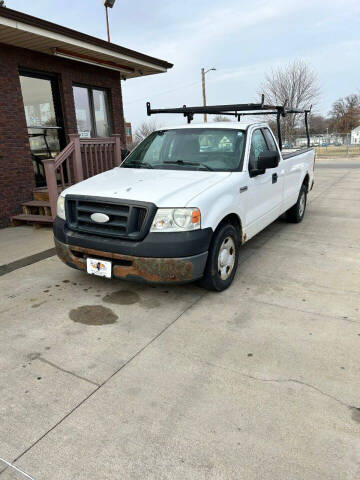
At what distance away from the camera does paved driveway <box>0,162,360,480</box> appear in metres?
2.05

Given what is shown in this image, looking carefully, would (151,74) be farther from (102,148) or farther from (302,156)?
(302,156)

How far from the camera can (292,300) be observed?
394cm

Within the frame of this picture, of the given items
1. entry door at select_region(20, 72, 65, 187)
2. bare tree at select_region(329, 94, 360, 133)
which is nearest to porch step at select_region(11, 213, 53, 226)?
entry door at select_region(20, 72, 65, 187)

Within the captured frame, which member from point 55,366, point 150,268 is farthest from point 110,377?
point 150,268

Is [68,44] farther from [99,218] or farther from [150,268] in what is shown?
[150,268]

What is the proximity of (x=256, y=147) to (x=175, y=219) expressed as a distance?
2077mm

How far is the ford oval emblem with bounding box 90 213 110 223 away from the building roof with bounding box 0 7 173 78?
4.36m

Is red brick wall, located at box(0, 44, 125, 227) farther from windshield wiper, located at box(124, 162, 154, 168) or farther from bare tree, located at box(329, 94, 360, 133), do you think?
bare tree, located at box(329, 94, 360, 133)

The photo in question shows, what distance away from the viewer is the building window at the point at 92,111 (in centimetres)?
916

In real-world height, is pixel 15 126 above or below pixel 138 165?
above

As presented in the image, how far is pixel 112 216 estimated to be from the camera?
3.72m

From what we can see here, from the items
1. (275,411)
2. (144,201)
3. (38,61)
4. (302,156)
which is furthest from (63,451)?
(38,61)

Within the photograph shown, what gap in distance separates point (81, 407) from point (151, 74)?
9.88 meters

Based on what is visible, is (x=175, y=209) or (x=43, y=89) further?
(x=43, y=89)
